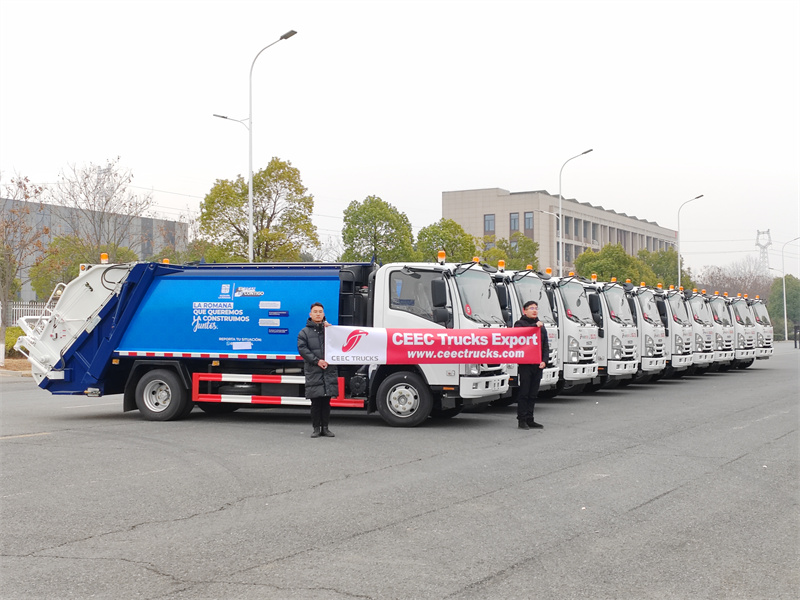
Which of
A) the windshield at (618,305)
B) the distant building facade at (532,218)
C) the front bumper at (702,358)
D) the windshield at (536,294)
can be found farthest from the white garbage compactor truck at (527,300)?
the distant building facade at (532,218)

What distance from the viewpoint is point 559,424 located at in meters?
14.1

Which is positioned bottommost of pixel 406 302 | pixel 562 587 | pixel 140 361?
pixel 562 587

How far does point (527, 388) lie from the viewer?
43.8 feet

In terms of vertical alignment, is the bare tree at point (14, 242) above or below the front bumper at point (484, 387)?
above

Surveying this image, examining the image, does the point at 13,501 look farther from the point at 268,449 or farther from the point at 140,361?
the point at 140,361

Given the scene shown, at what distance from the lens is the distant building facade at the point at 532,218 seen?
9738 centimetres

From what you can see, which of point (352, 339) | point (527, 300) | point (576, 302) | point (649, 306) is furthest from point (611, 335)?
point (352, 339)

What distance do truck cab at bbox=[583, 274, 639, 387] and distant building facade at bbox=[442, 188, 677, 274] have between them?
6978 cm

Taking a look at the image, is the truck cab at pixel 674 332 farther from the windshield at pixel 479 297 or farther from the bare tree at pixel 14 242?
the bare tree at pixel 14 242

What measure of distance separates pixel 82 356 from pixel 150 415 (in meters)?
1.50

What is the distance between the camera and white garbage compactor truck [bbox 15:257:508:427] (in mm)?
13641

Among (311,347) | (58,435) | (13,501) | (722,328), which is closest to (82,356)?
(58,435)

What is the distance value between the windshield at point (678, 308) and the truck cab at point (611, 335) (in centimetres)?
402

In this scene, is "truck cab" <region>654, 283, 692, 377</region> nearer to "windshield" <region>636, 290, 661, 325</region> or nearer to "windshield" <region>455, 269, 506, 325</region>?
"windshield" <region>636, 290, 661, 325</region>
